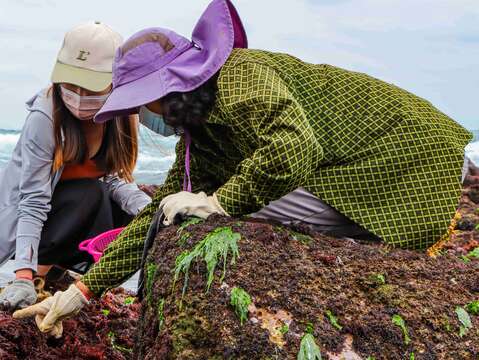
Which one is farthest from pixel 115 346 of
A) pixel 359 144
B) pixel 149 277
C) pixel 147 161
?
pixel 147 161

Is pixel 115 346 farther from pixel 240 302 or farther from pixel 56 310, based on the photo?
pixel 240 302

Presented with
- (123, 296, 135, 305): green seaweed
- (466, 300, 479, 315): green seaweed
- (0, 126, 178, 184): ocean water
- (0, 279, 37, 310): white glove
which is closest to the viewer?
(466, 300, 479, 315): green seaweed

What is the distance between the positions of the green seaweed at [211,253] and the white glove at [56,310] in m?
1.20

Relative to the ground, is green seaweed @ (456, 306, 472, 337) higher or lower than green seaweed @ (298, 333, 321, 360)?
higher

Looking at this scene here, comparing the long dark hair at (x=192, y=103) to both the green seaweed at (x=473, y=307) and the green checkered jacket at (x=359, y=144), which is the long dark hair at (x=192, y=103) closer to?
the green checkered jacket at (x=359, y=144)

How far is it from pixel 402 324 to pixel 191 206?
3.31ft

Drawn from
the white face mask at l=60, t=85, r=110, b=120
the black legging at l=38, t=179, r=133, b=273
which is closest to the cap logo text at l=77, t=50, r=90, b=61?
the white face mask at l=60, t=85, r=110, b=120

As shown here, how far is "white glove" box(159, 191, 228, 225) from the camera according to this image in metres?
3.50

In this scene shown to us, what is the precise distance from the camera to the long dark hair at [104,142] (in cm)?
582

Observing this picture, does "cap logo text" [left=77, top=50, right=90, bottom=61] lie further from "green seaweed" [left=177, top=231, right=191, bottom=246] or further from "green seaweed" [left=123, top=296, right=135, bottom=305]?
"green seaweed" [left=177, top=231, right=191, bottom=246]

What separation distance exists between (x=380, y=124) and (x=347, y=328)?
118cm

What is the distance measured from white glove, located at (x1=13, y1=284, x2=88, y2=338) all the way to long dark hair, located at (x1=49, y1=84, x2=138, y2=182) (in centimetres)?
164

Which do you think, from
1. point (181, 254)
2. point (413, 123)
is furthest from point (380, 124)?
point (181, 254)

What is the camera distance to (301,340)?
9.45ft
